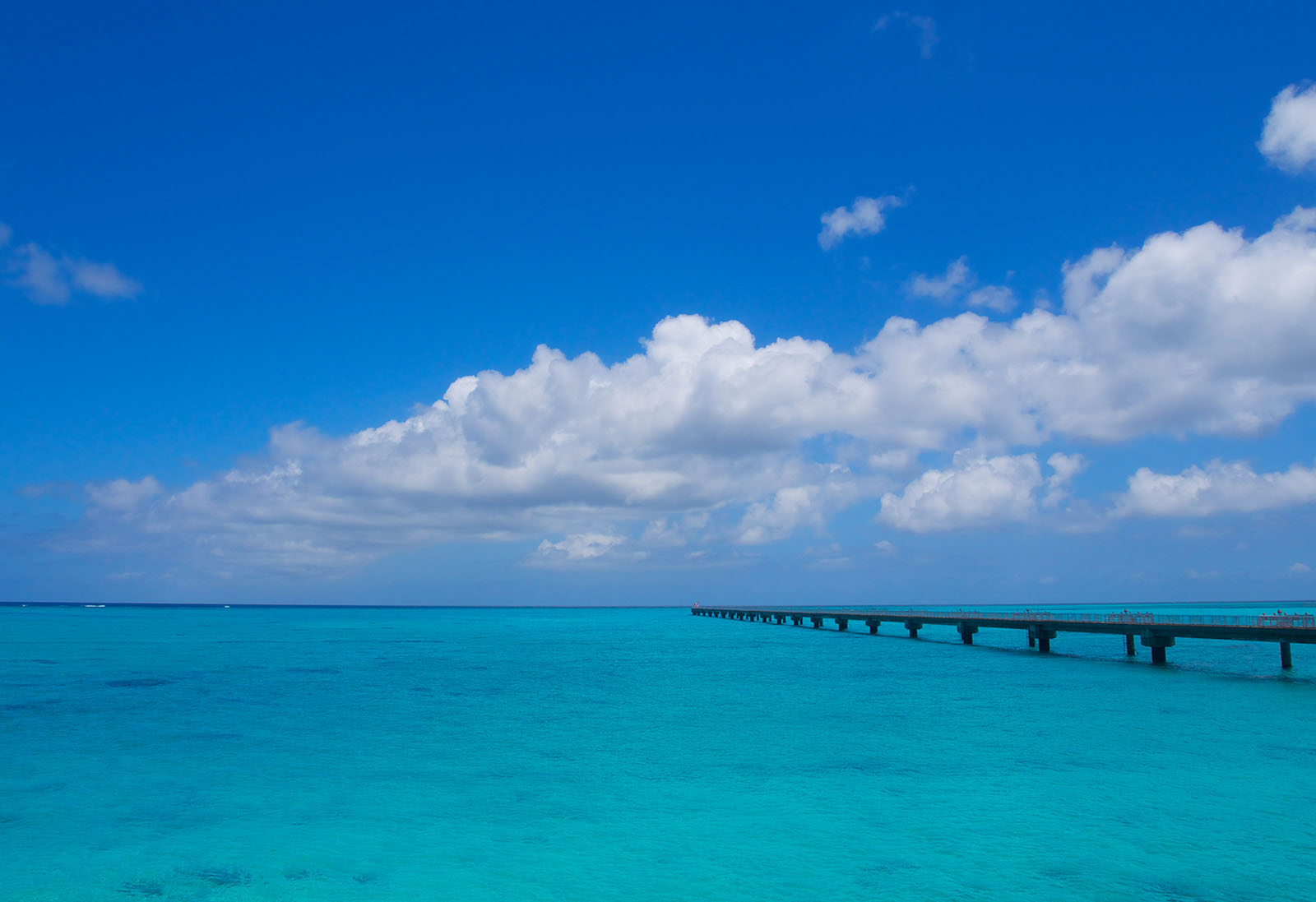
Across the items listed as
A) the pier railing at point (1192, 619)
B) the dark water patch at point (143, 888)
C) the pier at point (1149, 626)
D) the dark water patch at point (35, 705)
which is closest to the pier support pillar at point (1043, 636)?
the pier at point (1149, 626)

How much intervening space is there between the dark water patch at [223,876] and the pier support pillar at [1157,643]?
49.3m

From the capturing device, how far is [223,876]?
14.0 m

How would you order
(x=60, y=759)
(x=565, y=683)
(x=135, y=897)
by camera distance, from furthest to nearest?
1. (x=565, y=683)
2. (x=60, y=759)
3. (x=135, y=897)

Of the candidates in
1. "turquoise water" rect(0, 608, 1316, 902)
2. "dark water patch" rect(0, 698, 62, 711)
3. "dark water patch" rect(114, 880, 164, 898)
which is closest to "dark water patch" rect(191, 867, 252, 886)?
"turquoise water" rect(0, 608, 1316, 902)

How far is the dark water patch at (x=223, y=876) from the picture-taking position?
45.0 ft

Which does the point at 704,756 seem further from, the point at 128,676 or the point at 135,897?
the point at 128,676

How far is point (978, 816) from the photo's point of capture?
16984mm

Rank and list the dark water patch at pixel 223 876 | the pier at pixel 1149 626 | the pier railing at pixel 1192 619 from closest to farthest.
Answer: the dark water patch at pixel 223 876 < the pier at pixel 1149 626 < the pier railing at pixel 1192 619

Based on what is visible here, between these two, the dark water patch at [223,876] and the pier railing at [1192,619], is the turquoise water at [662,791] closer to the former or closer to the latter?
the dark water patch at [223,876]

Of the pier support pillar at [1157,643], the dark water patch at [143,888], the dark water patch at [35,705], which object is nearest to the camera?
the dark water patch at [143,888]

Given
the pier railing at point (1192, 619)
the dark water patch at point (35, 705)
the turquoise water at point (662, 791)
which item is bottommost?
the dark water patch at point (35, 705)

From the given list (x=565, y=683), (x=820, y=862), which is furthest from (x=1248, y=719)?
(x=565, y=683)

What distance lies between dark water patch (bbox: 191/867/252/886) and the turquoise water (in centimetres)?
6

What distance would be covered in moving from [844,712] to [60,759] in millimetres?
24532
